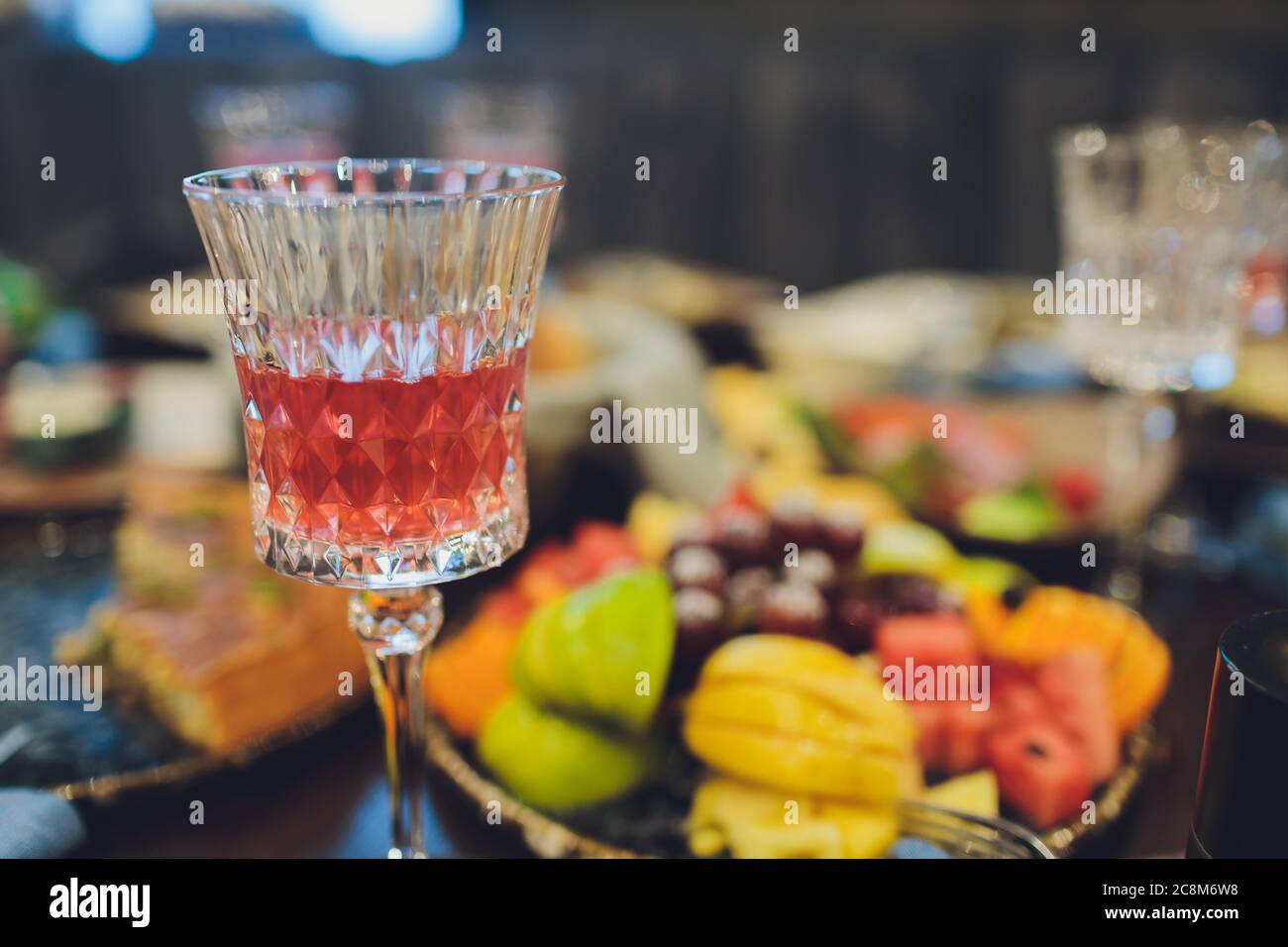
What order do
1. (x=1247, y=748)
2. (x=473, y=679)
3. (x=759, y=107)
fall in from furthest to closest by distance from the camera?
(x=759, y=107) → (x=473, y=679) → (x=1247, y=748)

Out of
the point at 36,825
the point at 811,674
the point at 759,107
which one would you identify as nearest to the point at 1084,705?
the point at 811,674

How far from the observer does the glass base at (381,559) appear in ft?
2.06

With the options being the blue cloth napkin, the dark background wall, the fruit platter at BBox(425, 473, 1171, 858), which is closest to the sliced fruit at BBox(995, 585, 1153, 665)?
the fruit platter at BBox(425, 473, 1171, 858)

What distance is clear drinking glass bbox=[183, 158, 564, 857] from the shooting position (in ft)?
1.96

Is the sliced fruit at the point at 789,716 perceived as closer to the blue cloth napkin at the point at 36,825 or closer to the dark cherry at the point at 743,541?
the dark cherry at the point at 743,541

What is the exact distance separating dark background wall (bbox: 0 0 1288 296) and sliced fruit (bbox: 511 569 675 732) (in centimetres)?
309

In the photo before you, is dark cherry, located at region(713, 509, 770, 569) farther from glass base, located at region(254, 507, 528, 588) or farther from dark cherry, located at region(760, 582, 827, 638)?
glass base, located at region(254, 507, 528, 588)

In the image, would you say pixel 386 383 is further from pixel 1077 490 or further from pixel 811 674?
pixel 1077 490

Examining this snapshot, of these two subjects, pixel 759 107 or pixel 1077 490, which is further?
pixel 759 107

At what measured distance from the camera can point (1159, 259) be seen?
3.79 feet

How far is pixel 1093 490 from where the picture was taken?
1.26 meters

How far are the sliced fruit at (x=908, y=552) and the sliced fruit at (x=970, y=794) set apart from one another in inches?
8.4

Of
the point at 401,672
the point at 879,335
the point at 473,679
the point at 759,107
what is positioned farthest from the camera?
the point at 759,107

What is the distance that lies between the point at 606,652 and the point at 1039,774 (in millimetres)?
303
